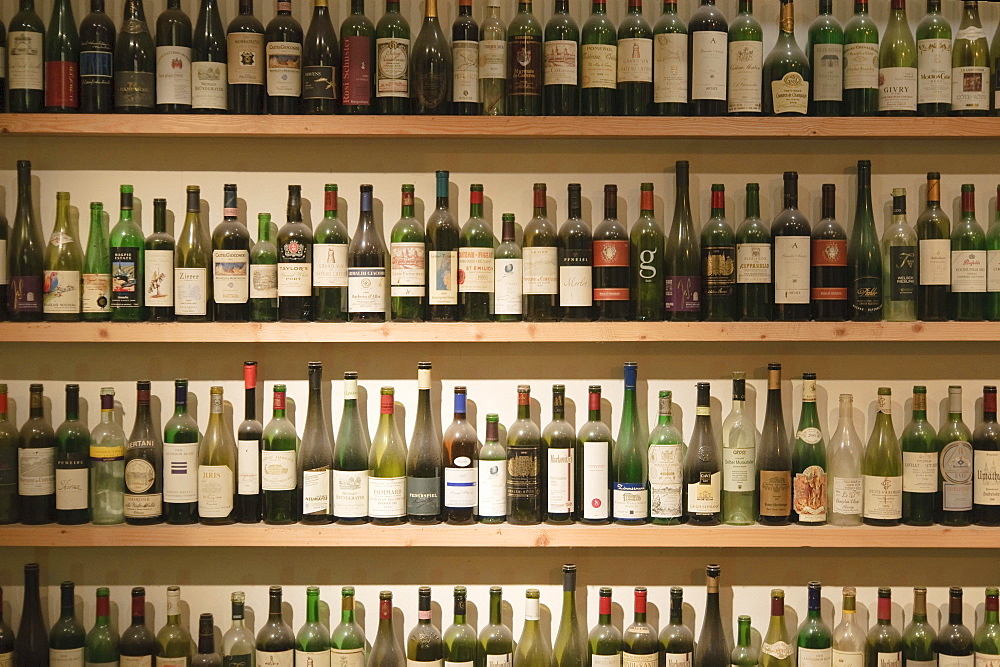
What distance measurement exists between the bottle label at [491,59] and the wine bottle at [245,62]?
48 cm

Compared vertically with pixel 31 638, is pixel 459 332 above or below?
above

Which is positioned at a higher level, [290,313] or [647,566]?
[290,313]

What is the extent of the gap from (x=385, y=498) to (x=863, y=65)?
1395 mm

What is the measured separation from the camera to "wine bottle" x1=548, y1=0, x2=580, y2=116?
214 centimetres

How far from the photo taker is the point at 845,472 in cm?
225

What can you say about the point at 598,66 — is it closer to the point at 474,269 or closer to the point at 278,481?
the point at 474,269

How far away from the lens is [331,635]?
91.0 inches

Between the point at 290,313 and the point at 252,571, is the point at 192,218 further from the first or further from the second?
the point at 252,571

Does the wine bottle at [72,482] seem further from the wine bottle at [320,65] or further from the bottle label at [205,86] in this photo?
the wine bottle at [320,65]

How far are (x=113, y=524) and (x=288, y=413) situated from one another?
0.44m

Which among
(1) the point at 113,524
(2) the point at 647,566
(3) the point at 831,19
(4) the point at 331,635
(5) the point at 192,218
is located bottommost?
(4) the point at 331,635

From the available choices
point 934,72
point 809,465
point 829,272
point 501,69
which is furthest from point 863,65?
point 809,465

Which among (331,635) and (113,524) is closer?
(113,524)

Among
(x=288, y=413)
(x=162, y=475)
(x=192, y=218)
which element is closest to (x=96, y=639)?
(x=162, y=475)
